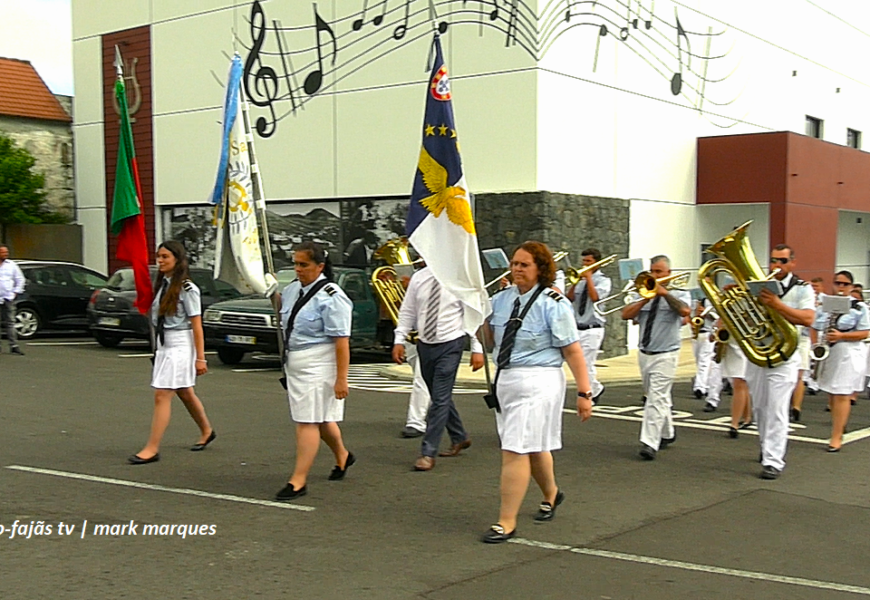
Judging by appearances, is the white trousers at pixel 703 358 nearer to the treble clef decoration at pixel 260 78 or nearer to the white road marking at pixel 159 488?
the white road marking at pixel 159 488

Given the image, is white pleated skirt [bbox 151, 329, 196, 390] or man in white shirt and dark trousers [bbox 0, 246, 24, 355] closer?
white pleated skirt [bbox 151, 329, 196, 390]

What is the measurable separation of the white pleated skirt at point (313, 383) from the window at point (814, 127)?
70.3ft

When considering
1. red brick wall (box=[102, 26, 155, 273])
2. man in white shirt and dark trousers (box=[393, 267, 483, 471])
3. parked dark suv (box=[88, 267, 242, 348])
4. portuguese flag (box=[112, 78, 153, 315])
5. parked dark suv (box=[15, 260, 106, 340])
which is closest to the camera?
man in white shirt and dark trousers (box=[393, 267, 483, 471])

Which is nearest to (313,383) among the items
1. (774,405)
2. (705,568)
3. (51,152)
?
(705,568)

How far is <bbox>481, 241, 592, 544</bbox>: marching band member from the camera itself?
20.6 feet

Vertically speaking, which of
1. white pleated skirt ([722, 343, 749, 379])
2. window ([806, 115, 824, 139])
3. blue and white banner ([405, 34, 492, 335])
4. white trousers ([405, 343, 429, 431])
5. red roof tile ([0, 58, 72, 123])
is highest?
red roof tile ([0, 58, 72, 123])

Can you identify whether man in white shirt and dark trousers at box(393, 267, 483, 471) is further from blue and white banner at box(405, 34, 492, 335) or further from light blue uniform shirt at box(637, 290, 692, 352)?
light blue uniform shirt at box(637, 290, 692, 352)

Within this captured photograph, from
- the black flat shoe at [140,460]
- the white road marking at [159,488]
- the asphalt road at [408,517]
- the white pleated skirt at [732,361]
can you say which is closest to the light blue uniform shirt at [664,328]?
the asphalt road at [408,517]

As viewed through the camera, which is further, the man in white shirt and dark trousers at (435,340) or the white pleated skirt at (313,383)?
the man in white shirt and dark trousers at (435,340)

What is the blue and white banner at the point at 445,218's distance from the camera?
7.97m

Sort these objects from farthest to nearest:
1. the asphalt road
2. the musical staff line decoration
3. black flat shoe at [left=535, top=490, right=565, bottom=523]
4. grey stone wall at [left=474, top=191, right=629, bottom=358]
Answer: the musical staff line decoration, grey stone wall at [left=474, top=191, right=629, bottom=358], black flat shoe at [left=535, top=490, right=565, bottom=523], the asphalt road

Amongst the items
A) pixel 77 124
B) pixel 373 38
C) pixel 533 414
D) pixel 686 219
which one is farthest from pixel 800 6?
pixel 533 414

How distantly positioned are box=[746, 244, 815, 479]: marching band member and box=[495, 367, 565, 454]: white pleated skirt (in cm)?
278

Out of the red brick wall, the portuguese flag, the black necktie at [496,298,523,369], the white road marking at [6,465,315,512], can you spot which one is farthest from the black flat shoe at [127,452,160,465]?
the red brick wall
